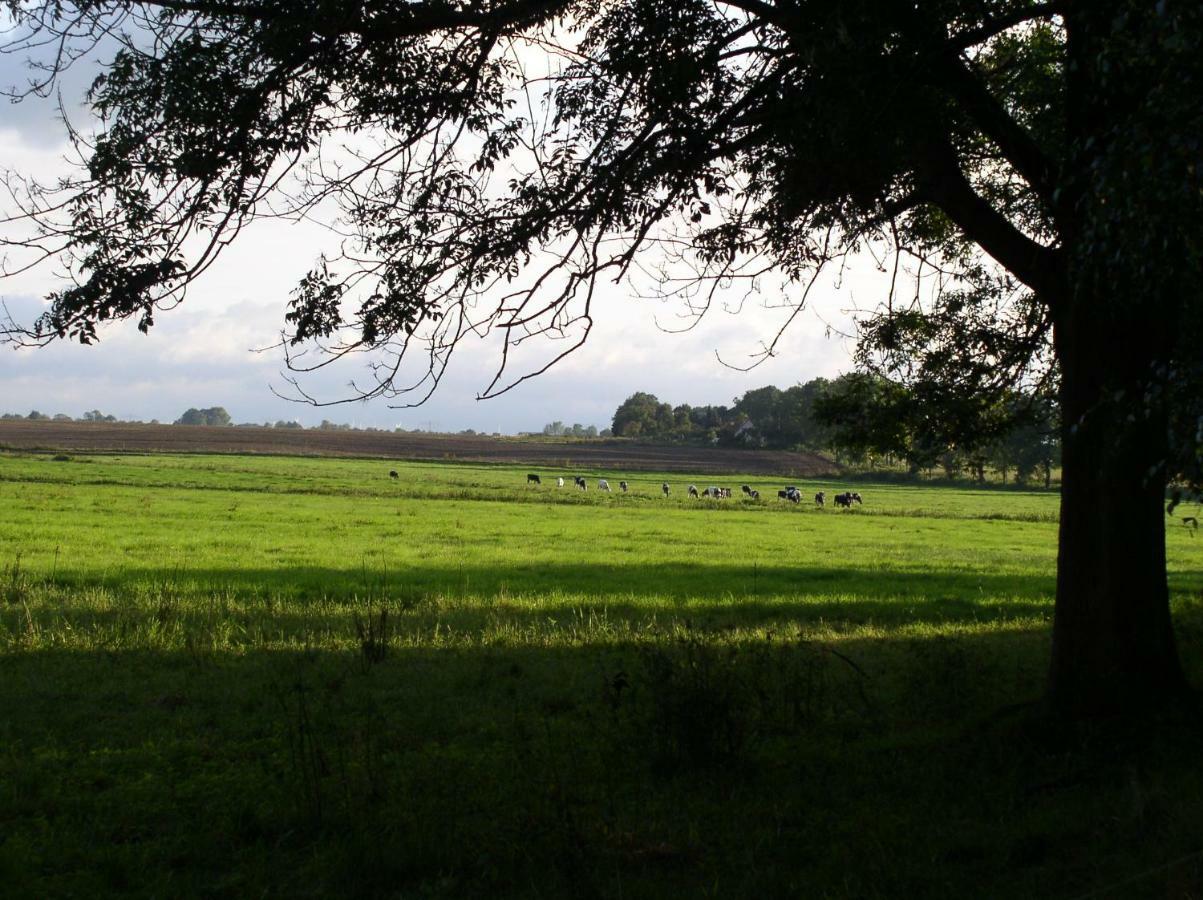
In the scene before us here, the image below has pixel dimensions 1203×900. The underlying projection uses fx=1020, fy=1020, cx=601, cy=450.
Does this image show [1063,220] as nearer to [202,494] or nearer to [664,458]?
[202,494]

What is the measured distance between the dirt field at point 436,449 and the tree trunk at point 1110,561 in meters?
93.6

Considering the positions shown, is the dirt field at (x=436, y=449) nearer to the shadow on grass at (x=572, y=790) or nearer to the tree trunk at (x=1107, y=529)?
the shadow on grass at (x=572, y=790)

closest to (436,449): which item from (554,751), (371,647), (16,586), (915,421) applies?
(16,586)

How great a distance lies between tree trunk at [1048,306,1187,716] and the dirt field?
307ft

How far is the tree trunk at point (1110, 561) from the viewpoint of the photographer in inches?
311

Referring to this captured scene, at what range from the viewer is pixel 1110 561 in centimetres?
796

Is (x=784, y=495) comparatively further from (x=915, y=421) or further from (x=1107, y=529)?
(x=1107, y=529)

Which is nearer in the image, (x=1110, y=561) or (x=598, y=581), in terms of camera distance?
(x=1110, y=561)

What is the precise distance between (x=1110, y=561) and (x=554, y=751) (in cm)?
463

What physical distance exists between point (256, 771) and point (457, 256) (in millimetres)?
4427

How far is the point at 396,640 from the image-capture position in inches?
530

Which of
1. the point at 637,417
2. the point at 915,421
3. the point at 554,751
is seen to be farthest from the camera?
the point at 637,417

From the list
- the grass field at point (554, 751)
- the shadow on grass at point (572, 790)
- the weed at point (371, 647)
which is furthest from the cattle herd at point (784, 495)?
the shadow on grass at point (572, 790)

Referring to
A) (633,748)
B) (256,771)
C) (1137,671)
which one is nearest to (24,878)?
(256,771)
